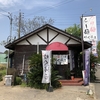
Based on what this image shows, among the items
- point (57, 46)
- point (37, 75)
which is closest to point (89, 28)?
point (57, 46)

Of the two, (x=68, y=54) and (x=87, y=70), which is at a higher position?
(x=68, y=54)

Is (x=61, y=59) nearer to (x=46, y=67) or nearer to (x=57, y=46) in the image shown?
(x=57, y=46)

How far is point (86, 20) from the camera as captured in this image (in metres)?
12.7

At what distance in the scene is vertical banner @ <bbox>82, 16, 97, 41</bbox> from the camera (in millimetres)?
12430

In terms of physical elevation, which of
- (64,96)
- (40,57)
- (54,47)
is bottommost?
(64,96)

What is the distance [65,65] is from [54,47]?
76.5 inches

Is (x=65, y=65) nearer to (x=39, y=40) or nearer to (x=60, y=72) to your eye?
(x=60, y=72)

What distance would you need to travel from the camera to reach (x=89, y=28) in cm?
1259

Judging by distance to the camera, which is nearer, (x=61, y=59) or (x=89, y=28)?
(x=89, y=28)

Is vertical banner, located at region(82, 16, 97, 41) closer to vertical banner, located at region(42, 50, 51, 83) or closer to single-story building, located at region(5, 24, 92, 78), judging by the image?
single-story building, located at region(5, 24, 92, 78)

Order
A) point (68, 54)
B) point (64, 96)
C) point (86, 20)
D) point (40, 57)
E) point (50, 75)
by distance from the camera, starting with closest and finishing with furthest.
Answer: point (64, 96) → point (50, 75) → point (40, 57) → point (86, 20) → point (68, 54)

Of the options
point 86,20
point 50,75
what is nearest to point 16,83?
point 50,75

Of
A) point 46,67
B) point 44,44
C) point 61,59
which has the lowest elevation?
point 46,67

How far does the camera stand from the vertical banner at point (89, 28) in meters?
12.4
